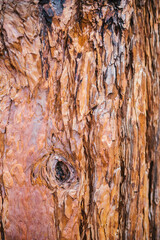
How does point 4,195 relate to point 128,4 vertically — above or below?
below

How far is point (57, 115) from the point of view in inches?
24.5

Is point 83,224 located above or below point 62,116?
below

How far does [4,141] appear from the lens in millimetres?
634

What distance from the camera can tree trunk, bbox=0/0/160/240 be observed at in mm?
608

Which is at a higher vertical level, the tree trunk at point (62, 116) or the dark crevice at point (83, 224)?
the tree trunk at point (62, 116)

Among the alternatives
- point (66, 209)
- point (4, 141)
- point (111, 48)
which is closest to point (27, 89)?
point (4, 141)

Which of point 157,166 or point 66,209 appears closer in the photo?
point 66,209

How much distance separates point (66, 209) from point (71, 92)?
395 mm

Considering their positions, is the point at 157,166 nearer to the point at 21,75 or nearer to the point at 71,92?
the point at 71,92

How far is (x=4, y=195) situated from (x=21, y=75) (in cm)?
42

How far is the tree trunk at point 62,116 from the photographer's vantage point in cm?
61

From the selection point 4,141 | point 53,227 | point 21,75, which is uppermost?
point 21,75

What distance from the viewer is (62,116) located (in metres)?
0.62

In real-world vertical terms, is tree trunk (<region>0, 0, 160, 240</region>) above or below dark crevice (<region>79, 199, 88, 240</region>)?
above
